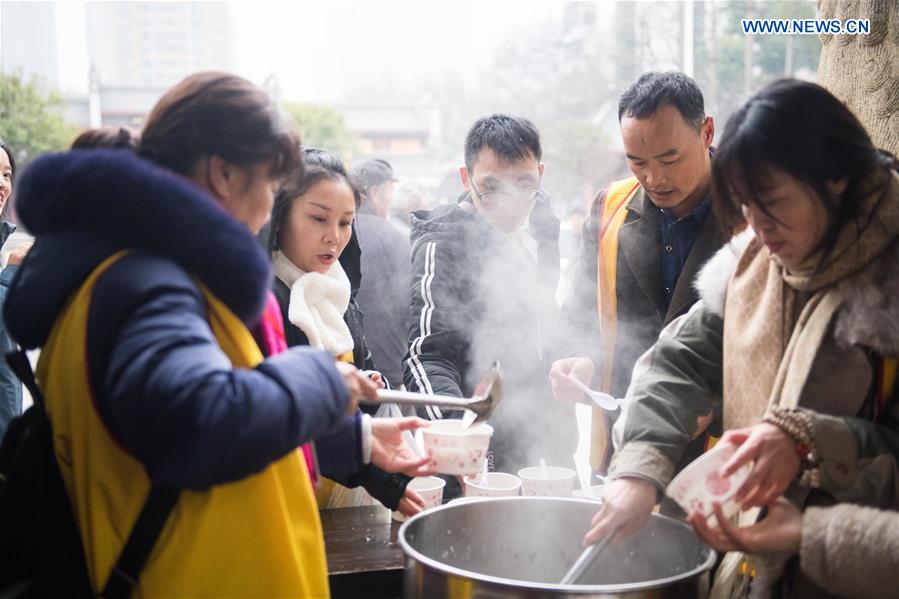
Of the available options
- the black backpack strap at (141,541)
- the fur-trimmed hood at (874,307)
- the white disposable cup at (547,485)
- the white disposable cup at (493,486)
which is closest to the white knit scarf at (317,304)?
the white disposable cup at (493,486)

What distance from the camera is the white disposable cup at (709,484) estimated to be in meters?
1.36

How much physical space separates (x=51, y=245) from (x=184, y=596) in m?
0.56

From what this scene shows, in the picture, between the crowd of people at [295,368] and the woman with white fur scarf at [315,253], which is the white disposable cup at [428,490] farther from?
the woman with white fur scarf at [315,253]

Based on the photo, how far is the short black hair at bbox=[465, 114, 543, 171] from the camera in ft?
9.69

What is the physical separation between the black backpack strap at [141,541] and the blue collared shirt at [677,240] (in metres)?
1.74

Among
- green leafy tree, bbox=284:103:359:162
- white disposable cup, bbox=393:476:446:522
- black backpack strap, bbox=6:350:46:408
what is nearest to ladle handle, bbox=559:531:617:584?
white disposable cup, bbox=393:476:446:522

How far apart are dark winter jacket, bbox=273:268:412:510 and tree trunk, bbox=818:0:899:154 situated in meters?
1.93

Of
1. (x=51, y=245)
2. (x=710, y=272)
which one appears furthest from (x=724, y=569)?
(x=51, y=245)

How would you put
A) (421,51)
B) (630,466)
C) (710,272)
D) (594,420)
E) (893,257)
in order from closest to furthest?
(893,257) < (630,466) < (710,272) < (594,420) < (421,51)

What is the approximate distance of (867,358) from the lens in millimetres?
1396

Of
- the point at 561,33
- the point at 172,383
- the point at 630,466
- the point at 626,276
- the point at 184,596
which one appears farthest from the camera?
the point at 561,33

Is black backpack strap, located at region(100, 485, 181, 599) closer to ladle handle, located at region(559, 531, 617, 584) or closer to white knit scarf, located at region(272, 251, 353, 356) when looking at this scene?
ladle handle, located at region(559, 531, 617, 584)

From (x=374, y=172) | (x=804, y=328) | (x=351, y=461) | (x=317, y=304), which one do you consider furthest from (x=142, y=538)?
(x=374, y=172)

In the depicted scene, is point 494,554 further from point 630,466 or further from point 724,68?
point 724,68
